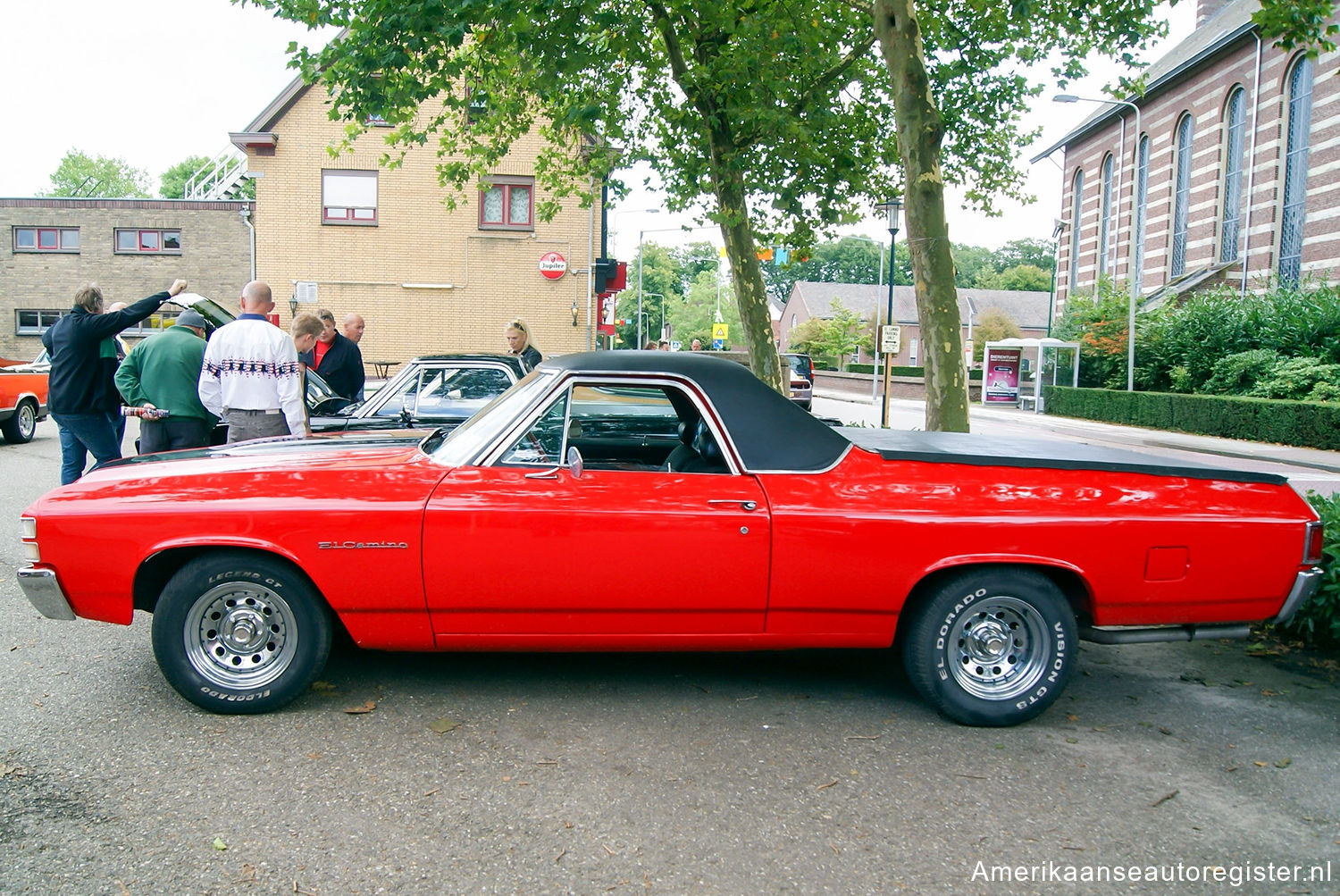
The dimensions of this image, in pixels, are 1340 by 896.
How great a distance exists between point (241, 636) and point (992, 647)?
317 centimetres

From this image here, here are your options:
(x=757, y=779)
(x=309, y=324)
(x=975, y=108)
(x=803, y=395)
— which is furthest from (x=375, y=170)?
(x=757, y=779)

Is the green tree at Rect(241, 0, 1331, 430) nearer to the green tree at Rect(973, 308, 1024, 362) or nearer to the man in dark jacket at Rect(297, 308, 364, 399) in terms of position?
the man in dark jacket at Rect(297, 308, 364, 399)

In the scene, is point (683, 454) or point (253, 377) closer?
point (683, 454)

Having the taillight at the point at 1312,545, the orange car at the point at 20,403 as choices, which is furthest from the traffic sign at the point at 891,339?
the taillight at the point at 1312,545

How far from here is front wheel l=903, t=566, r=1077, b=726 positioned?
4.18m

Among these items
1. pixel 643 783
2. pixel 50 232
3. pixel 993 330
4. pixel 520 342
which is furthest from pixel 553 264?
pixel 993 330

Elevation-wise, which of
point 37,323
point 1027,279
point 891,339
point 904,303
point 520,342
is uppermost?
point 1027,279

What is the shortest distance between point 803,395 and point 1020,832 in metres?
26.3

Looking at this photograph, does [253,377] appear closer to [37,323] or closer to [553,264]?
[553,264]

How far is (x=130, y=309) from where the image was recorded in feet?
23.5

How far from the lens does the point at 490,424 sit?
435 cm

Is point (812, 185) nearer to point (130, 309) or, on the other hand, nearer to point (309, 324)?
point (309, 324)

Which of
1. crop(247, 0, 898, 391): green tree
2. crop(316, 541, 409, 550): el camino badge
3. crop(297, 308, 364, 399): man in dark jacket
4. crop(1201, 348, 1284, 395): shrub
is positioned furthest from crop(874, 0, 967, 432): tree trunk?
crop(1201, 348, 1284, 395): shrub

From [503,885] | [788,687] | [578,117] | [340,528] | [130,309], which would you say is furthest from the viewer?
[578,117]
